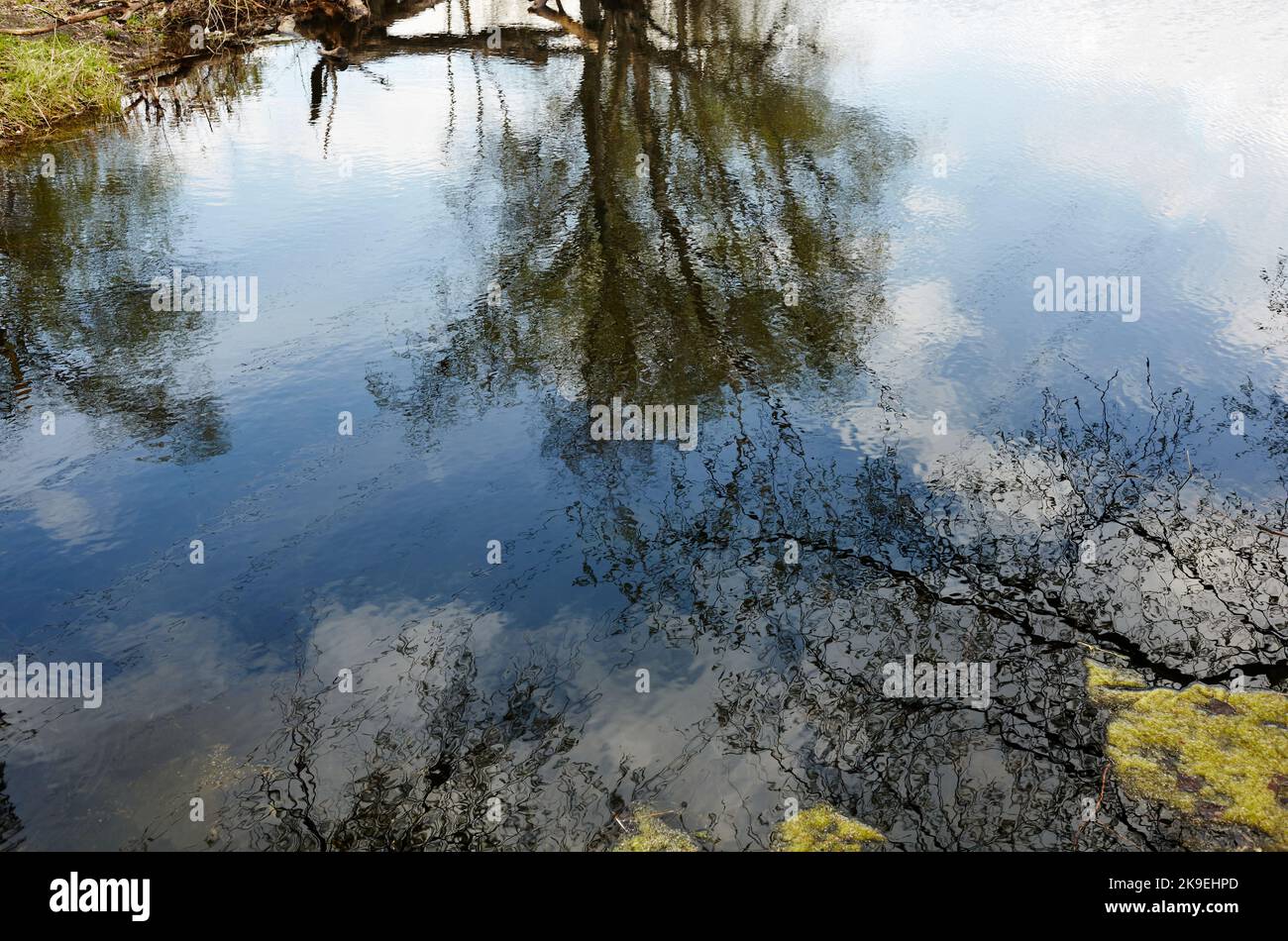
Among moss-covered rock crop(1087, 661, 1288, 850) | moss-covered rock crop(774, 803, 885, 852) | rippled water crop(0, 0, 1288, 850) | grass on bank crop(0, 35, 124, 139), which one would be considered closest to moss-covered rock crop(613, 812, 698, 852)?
rippled water crop(0, 0, 1288, 850)

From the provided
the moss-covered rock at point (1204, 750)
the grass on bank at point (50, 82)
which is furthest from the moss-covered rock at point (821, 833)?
the grass on bank at point (50, 82)

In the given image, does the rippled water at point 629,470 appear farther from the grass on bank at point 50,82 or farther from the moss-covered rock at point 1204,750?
the grass on bank at point 50,82

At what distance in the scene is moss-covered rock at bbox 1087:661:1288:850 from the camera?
5.12 meters

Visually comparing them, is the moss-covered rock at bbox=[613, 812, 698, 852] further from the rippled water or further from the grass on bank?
the grass on bank

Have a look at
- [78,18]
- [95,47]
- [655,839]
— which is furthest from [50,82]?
[655,839]

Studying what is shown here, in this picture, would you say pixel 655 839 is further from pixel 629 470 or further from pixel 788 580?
pixel 629 470

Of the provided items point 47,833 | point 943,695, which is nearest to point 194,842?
point 47,833

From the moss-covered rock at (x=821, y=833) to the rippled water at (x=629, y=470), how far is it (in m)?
0.13

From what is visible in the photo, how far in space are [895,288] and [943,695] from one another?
542cm

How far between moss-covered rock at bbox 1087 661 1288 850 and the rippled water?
0.17 meters

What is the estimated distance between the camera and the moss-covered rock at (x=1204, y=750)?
512 centimetres

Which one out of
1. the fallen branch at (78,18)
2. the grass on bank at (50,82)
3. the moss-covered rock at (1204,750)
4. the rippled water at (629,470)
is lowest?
the moss-covered rock at (1204,750)

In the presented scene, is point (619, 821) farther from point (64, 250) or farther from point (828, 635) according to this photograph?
point (64, 250)

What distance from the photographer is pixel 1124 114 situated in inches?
570
